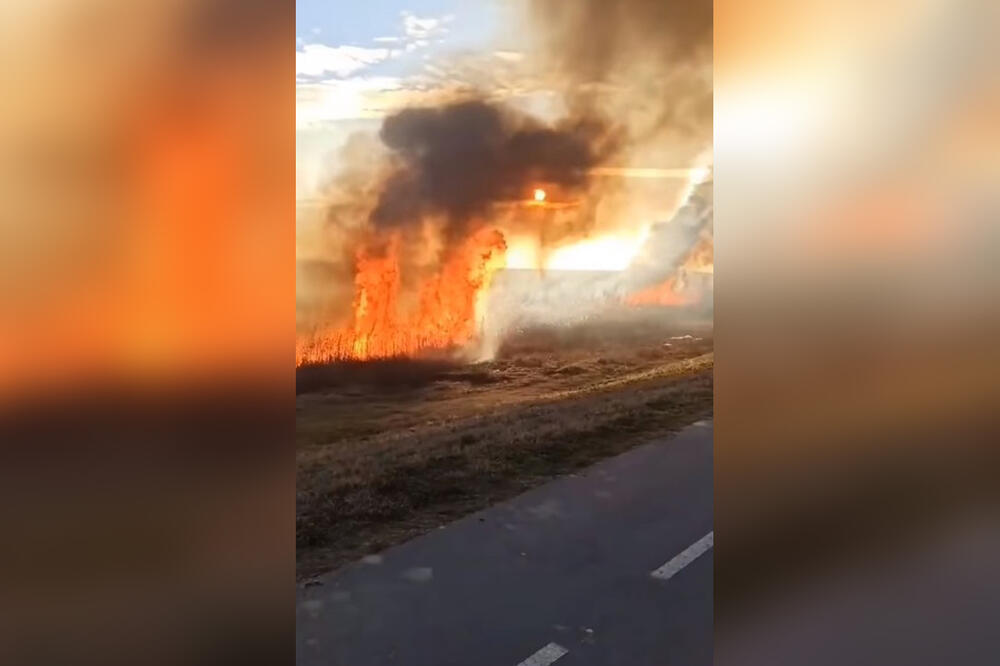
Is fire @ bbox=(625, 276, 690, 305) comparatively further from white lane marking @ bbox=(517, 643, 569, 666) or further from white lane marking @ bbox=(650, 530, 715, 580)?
white lane marking @ bbox=(517, 643, 569, 666)

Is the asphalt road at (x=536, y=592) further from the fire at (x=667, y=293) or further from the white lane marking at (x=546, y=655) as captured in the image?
the fire at (x=667, y=293)

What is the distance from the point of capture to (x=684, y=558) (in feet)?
9.68

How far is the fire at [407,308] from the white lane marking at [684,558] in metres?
1.63

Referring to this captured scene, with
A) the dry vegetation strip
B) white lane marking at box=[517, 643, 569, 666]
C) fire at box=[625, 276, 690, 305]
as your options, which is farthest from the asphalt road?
fire at box=[625, 276, 690, 305]

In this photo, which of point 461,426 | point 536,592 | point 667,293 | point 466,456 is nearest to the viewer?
point 536,592

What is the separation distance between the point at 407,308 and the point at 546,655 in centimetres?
196

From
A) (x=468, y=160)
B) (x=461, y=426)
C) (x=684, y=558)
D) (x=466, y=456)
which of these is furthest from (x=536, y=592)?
(x=468, y=160)

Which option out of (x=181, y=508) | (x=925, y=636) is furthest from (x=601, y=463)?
(x=181, y=508)

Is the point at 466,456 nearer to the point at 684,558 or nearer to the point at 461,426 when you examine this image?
the point at 461,426

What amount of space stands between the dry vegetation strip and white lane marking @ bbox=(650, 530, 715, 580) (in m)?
0.74

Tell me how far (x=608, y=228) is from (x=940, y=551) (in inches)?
138

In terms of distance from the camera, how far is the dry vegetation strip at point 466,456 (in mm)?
3309

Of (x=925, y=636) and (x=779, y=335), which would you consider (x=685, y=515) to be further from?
(x=779, y=335)

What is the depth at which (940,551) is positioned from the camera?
1178 mm
